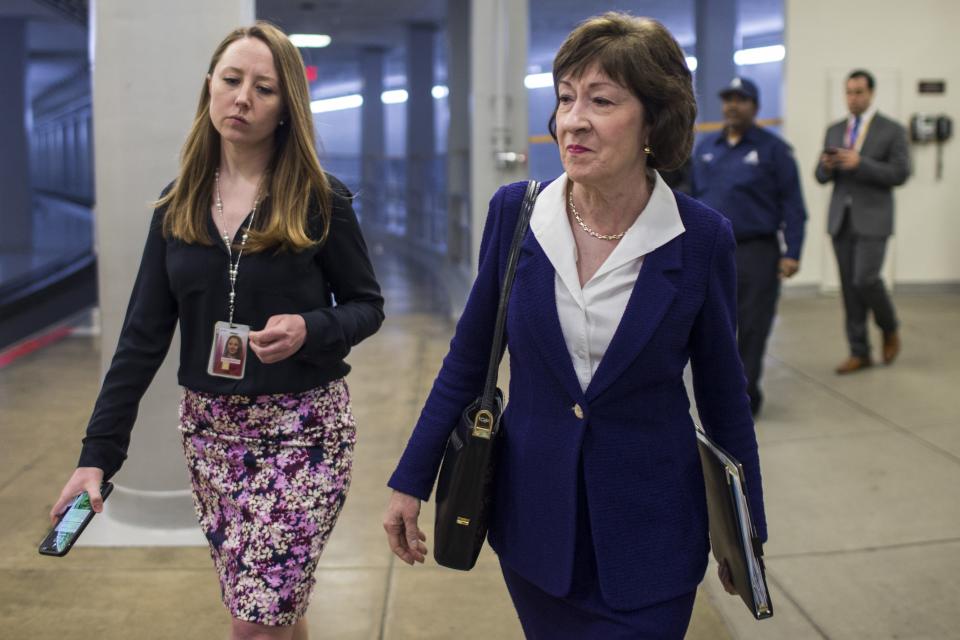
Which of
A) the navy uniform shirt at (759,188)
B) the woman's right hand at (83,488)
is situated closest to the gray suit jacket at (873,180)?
the navy uniform shirt at (759,188)

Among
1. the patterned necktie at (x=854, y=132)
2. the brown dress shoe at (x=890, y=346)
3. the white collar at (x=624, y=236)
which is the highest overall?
Result: the patterned necktie at (x=854, y=132)

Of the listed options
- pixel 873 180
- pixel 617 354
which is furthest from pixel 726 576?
pixel 873 180

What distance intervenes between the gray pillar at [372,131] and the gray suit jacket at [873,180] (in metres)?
20.2

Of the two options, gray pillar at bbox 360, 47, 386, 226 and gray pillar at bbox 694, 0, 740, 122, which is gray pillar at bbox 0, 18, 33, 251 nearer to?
gray pillar at bbox 360, 47, 386, 226

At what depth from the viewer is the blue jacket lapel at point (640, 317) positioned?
1.99m

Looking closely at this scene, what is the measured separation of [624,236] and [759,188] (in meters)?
4.37

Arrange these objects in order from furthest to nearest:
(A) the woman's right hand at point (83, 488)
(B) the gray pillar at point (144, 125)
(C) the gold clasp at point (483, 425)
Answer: (B) the gray pillar at point (144, 125), (A) the woman's right hand at point (83, 488), (C) the gold clasp at point (483, 425)

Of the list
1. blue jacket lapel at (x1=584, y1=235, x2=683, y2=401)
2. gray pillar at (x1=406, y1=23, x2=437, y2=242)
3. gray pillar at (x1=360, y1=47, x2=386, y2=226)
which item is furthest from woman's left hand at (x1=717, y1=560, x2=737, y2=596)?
gray pillar at (x1=360, y1=47, x2=386, y2=226)

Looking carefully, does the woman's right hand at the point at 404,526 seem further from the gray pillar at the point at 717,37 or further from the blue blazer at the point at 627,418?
the gray pillar at the point at 717,37

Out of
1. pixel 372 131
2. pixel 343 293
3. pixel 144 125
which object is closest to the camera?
pixel 343 293

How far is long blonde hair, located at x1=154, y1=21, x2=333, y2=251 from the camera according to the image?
254 centimetres

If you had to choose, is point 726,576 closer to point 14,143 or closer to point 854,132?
point 854,132

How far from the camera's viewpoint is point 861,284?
299 inches

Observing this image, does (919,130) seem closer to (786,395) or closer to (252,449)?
(786,395)
